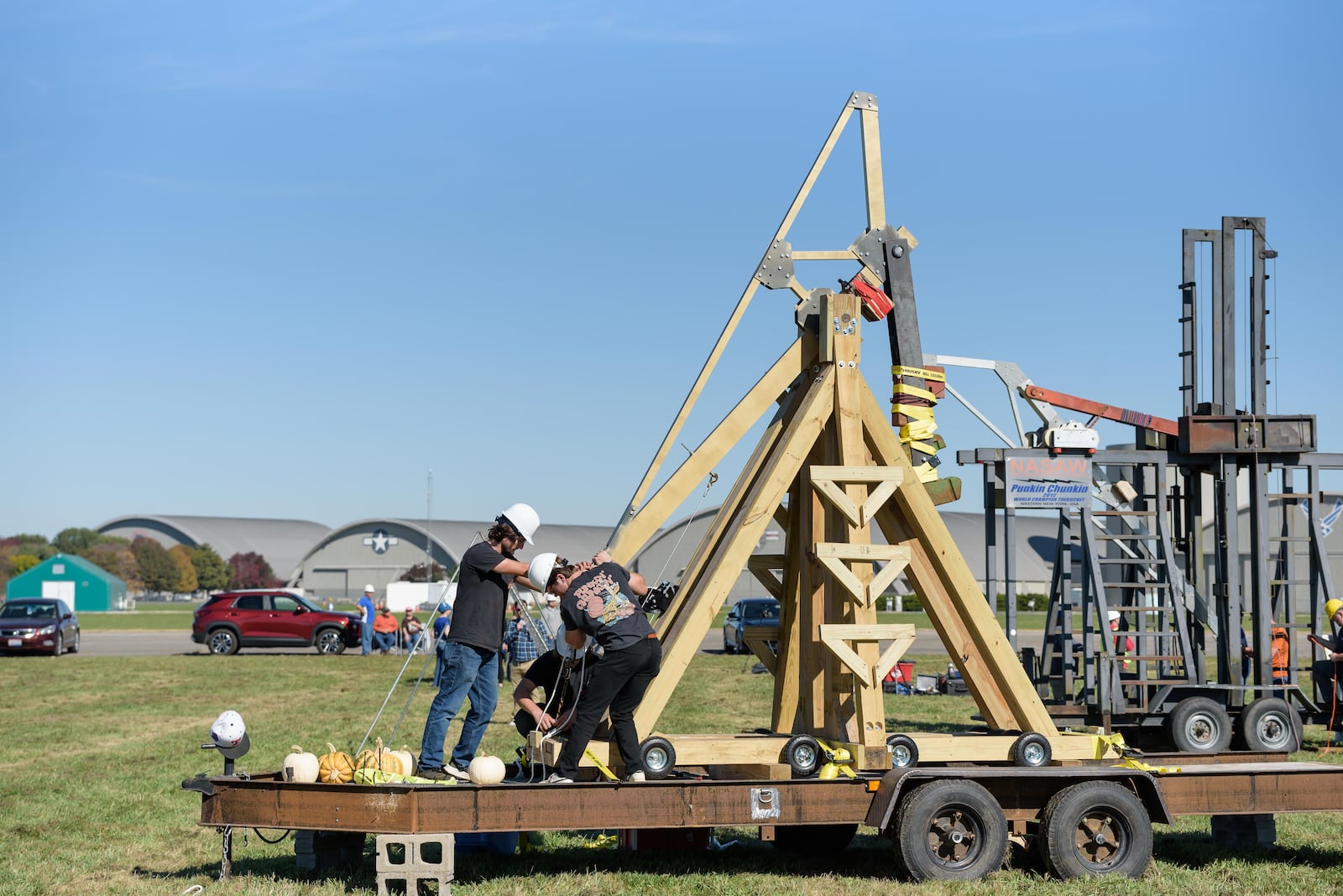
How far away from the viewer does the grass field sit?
25.7 ft

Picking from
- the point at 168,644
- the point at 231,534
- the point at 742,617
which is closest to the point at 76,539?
the point at 231,534

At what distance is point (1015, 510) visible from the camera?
45.6 feet

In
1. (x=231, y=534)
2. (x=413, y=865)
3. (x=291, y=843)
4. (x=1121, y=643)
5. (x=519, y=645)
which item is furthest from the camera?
(x=231, y=534)

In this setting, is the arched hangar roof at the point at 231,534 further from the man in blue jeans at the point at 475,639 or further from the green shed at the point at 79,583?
the man in blue jeans at the point at 475,639

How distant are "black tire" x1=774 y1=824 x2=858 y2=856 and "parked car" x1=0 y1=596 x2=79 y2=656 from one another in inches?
1080

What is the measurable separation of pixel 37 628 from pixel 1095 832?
29529 millimetres

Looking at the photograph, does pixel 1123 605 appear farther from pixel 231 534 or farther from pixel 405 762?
pixel 231 534

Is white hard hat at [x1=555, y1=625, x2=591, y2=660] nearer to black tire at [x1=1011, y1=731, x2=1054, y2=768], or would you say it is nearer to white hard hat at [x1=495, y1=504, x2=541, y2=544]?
white hard hat at [x1=495, y1=504, x2=541, y2=544]

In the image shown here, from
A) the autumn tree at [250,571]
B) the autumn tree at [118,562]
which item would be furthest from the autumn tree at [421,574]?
the autumn tree at [118,562]

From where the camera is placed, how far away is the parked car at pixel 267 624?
3294cm

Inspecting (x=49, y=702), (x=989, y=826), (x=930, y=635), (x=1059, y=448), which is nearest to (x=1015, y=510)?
(x=1059, y=448)

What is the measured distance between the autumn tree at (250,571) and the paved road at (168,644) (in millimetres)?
51685

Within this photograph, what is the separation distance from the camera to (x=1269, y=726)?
45.2 feet

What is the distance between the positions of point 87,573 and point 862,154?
7545cm
